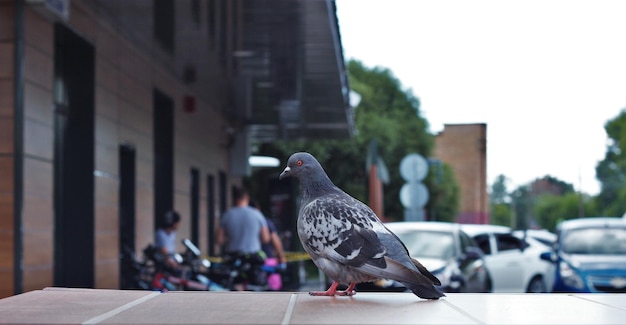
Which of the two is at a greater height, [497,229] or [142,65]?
[142,65]

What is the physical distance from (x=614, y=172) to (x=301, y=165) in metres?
42.5

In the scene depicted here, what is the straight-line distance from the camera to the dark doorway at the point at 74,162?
11.7m

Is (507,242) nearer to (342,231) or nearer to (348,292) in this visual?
(348,292)

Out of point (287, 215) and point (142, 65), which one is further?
point (287, 215)

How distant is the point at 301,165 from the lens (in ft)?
11.0

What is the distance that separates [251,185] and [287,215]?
15545mm

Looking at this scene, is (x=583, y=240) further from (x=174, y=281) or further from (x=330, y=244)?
(x=330, y=244)

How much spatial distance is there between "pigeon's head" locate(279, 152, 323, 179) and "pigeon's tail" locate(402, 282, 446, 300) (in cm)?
46

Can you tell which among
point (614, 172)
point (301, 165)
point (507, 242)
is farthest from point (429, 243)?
point (614, 172)

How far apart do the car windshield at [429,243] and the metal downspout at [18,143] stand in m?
5.70

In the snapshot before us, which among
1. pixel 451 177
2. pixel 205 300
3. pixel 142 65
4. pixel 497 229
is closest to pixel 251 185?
pixel 451 177

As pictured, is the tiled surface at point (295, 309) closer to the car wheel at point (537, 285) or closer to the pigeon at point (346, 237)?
the pigeon at point (346, 237)

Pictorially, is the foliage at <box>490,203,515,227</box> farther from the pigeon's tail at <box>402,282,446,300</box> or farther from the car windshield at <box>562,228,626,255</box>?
the pigeon's tail at <box>402,282,446,300</box>

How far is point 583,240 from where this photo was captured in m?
15.0
